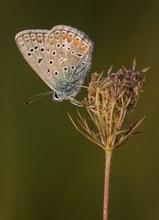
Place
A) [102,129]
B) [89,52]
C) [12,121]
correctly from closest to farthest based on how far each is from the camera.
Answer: [102,129]
[89,52]
[12,121]

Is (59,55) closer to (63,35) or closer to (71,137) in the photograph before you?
(63,35)

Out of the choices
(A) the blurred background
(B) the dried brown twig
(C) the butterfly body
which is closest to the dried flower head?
(B) the dried brown twig

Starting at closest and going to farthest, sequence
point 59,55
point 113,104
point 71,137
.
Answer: point 113,104 < point 59,55 < point 71,137

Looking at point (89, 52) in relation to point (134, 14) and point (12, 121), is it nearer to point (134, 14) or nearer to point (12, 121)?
point (12, 121)

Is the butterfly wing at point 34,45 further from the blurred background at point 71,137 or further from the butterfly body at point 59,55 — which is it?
the blurred background at point 71,137

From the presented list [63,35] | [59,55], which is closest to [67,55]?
[59,55]

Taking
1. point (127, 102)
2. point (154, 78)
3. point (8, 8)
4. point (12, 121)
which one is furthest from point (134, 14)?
point (127, 102)
